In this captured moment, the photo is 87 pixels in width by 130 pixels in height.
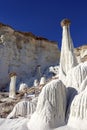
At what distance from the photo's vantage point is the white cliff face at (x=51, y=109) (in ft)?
21.5

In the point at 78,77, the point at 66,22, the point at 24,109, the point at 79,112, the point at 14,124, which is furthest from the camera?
the point at 66,22

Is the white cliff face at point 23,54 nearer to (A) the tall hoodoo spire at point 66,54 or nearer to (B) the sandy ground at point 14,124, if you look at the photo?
(A) the tall hoodoo spire at point 66,54

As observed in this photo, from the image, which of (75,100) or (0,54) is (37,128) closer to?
(75,100)

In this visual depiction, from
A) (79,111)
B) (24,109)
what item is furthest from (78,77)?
(24,109)

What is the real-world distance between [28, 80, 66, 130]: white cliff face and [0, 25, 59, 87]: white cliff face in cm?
2851

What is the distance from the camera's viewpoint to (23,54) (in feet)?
131

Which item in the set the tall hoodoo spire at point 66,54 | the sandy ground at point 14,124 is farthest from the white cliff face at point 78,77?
the tall hoodoo spire at point 66,54

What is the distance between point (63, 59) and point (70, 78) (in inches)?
253

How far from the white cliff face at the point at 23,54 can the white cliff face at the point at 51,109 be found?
28513 millimetres

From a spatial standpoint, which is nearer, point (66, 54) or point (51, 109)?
point (51, 109)

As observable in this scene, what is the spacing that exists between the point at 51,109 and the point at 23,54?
33310 millimetres

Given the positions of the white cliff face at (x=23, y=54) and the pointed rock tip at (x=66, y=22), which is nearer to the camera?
the pointed rock tip at (x=66, y=22)

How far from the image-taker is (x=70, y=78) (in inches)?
307

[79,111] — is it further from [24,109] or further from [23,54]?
[23,54]
